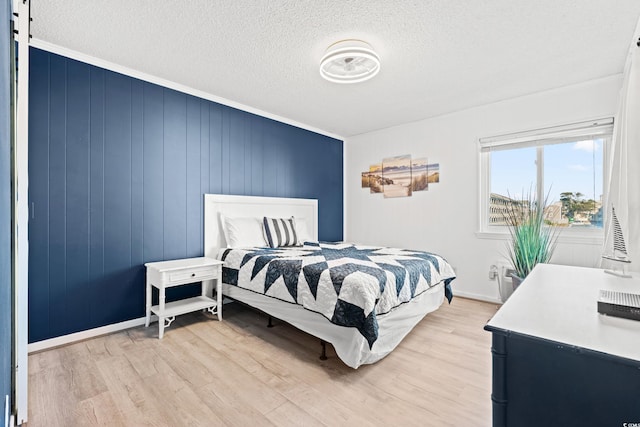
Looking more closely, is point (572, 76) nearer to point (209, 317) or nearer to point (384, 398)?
point (384, 398)

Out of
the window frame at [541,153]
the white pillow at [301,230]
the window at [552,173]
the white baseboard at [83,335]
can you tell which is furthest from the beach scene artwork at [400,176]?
the white baseboard at [83,335]

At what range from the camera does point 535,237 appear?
2951mm

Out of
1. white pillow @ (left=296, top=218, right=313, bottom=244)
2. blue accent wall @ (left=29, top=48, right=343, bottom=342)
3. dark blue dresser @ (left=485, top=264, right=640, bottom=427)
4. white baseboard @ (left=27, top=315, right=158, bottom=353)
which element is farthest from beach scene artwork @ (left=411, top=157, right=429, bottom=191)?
white baseboard @ (left=27, top=315, right=158, bottom=353)

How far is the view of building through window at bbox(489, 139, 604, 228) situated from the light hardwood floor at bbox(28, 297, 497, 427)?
1.78 m

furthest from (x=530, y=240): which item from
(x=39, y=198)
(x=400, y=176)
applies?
(x=39, y=198)

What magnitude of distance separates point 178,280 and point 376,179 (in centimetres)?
330

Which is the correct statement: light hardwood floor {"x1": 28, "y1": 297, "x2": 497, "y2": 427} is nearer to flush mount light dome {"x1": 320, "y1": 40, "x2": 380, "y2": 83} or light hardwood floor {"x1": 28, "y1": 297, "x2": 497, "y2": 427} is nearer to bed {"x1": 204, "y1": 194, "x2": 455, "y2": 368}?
bed {"x1": 204, "y1": 194, "x2": 455, "y2": 368}

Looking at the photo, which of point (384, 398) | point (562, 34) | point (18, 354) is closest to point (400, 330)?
point (384, 398)

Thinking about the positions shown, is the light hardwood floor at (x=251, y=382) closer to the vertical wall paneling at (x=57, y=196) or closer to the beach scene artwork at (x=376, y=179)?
the vertical wall paneling at (x=57, y=196)

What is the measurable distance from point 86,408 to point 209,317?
1.40 metres

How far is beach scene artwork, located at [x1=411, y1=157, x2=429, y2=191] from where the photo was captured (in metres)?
4.12

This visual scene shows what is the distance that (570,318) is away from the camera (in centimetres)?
87

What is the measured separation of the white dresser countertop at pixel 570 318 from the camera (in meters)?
0.72

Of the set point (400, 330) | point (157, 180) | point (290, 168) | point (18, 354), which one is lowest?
point (400, 330)
